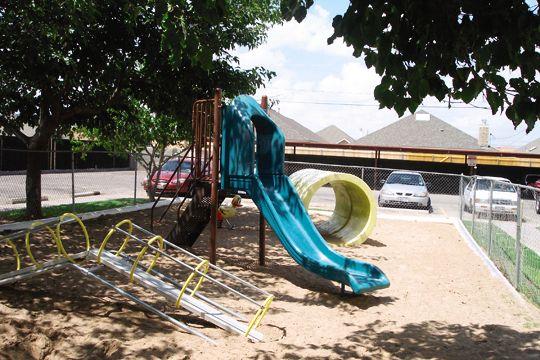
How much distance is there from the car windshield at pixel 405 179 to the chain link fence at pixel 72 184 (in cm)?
1016

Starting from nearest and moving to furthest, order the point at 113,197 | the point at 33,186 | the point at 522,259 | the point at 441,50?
the point at 441,50 → the point at 522,259 → the point at 33,186 → the point at 113,197

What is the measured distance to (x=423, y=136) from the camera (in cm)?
4244

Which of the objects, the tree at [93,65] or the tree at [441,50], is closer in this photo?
the tree at [441,50]

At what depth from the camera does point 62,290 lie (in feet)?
21.7

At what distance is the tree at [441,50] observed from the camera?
376cm

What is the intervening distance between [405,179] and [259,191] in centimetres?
1461

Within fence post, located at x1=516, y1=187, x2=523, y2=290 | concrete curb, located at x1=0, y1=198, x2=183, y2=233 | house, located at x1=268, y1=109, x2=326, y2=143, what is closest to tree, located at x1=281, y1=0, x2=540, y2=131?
fence post, located at x1=516, y1=187, x2=523, y2=290

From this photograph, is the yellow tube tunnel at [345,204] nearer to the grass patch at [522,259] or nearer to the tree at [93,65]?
the grass patch at [522,259]

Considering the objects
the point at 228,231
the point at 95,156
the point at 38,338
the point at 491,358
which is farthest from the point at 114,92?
the point at 95,156

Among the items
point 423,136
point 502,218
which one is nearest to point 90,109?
point 502,218

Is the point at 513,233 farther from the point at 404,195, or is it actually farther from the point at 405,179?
the point at 405,179

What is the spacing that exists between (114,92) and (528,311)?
1023 cm

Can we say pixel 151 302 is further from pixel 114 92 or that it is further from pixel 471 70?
pixel 114 92

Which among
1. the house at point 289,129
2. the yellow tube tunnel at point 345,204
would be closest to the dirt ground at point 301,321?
the yellow tube tunnel at point 345,204
